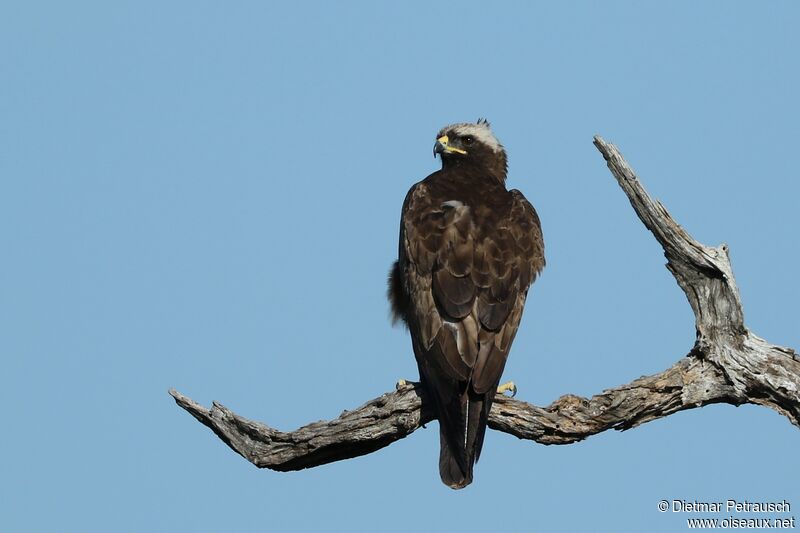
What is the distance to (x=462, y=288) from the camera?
926cm

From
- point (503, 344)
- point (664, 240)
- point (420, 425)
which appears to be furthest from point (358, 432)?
point (664, 240)

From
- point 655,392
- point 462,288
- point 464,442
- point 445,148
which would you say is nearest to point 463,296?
point 462,288

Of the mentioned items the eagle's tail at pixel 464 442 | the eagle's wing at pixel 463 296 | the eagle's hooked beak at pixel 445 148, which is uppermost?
the eagle's hooked beak at pixel 445 148

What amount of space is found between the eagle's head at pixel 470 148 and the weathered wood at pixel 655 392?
2.77 meters

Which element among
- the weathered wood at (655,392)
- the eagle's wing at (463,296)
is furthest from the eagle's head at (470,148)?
the weathered wood at (655,392)

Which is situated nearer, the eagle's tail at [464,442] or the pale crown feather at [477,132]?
the eagle's tail at [464,442]

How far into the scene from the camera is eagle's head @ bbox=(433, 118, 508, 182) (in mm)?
11602

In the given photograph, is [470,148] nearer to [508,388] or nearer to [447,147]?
[447,147]

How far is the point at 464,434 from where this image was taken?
28.6ft

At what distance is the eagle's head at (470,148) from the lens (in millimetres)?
11602

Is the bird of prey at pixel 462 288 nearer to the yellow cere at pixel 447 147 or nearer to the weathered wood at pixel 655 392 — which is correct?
the weathered wood at pixel 655 392

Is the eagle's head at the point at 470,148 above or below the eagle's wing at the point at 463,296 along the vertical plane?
above

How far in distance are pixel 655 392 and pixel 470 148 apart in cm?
386

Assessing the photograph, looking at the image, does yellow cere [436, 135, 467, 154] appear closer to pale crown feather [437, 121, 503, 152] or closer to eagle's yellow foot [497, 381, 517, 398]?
pale crown feather [437, 121, 503, 152]
